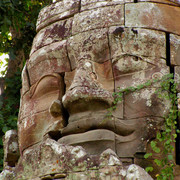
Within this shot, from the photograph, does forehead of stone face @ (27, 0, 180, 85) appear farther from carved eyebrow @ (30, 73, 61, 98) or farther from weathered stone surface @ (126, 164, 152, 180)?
weathered stone surface @ (126, 164, 152, 180)

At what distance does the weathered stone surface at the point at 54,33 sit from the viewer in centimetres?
758

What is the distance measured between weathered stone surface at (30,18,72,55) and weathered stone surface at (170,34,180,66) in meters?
1.36

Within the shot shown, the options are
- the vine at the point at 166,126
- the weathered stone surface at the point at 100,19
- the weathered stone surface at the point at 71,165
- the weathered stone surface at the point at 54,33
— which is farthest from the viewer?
the weathered stone surface at the point at 54,33

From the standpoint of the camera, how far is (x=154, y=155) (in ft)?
21.2

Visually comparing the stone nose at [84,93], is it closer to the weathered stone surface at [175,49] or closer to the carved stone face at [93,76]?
the carved stone face at [93,76]

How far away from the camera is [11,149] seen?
7715mm

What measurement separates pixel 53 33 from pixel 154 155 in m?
2.29

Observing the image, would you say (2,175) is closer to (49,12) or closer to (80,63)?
(80,63)

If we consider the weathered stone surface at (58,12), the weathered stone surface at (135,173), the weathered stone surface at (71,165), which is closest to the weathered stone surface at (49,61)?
the weathered stone surface at (58,12)

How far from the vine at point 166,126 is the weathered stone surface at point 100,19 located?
3.08 ft

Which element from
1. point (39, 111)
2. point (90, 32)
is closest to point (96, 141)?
point (39, 111)

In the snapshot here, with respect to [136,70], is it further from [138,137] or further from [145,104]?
[138,137]

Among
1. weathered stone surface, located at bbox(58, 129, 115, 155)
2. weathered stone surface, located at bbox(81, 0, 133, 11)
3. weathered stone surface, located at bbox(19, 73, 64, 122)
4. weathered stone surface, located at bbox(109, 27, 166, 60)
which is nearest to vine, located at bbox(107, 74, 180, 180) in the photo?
weathered stone surface, located at bbox(58, 129, 115, 155)

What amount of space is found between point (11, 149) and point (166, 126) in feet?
7.55
